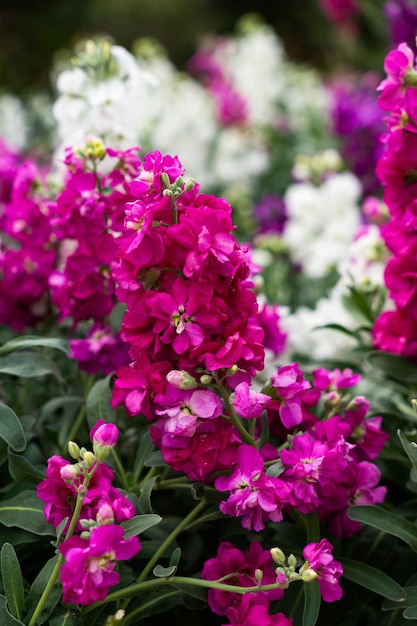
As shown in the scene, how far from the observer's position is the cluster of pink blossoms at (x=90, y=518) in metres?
0.79

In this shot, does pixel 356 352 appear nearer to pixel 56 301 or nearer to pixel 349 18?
pixel 56 301

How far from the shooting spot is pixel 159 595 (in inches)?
40.5

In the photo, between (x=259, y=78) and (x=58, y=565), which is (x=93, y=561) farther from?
(x=259, y=78)

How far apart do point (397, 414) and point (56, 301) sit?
A: 2.07 feet

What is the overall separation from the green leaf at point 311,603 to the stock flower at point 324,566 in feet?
0.08

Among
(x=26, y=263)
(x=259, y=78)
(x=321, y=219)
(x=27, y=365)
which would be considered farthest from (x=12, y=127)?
(x=27, y=365)

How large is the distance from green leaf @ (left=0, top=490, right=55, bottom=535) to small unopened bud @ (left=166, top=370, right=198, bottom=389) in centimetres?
29

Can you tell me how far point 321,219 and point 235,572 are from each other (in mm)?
1552

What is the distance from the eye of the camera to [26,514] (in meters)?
1.04

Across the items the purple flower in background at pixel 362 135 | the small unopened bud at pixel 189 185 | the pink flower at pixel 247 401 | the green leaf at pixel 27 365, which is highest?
the purple flower in background at pixel 362 135

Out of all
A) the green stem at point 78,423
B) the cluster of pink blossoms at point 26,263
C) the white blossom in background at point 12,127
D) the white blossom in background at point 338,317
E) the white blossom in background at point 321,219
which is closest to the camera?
the green stem at point 78,423

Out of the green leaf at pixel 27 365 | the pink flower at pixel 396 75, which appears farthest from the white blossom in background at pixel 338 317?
the green leaf at pixel 27 365

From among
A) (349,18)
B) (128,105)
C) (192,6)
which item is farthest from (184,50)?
(128,105)

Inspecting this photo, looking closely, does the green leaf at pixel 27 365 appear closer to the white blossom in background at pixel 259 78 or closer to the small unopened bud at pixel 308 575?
the small unopened bud at pixel 308 575
